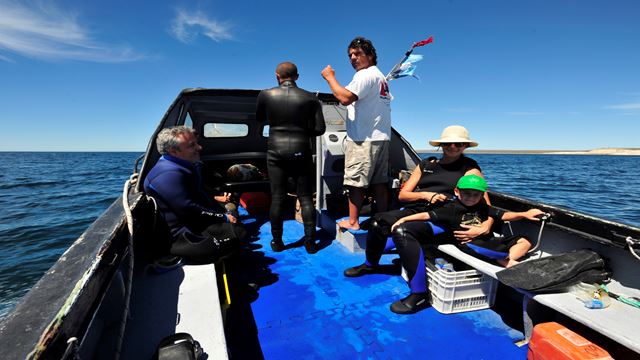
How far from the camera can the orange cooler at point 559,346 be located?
173 cm

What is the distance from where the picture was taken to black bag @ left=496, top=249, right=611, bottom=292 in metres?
2.08

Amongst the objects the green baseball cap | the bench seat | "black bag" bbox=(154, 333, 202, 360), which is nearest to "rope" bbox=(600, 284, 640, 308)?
the bench seat

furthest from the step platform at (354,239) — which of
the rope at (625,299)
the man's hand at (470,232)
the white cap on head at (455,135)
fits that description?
the rope at (625,299)

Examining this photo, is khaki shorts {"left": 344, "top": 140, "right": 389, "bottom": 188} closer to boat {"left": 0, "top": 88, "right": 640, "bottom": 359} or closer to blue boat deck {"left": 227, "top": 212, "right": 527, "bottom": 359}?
boat {"left": 0, "top": 88, "right": 640, "bottom": 359}

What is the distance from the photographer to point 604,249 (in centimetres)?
240

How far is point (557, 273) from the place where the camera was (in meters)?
2.13

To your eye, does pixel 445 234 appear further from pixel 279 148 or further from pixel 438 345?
pixel 279 148

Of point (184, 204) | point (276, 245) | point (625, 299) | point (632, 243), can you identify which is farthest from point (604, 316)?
point (276, 245)

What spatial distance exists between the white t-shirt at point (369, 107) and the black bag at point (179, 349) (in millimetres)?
2696

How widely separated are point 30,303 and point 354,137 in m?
3.06

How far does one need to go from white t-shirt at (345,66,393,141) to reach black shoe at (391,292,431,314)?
1758 millimetres

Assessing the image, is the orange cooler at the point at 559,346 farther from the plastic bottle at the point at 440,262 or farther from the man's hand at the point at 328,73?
the man's hand at the point at 328,73

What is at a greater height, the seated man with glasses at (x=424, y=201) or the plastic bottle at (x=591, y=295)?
the seated man with glasses at (x=424, y=201)

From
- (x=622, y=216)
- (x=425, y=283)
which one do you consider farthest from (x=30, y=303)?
(x=622, y=216)
